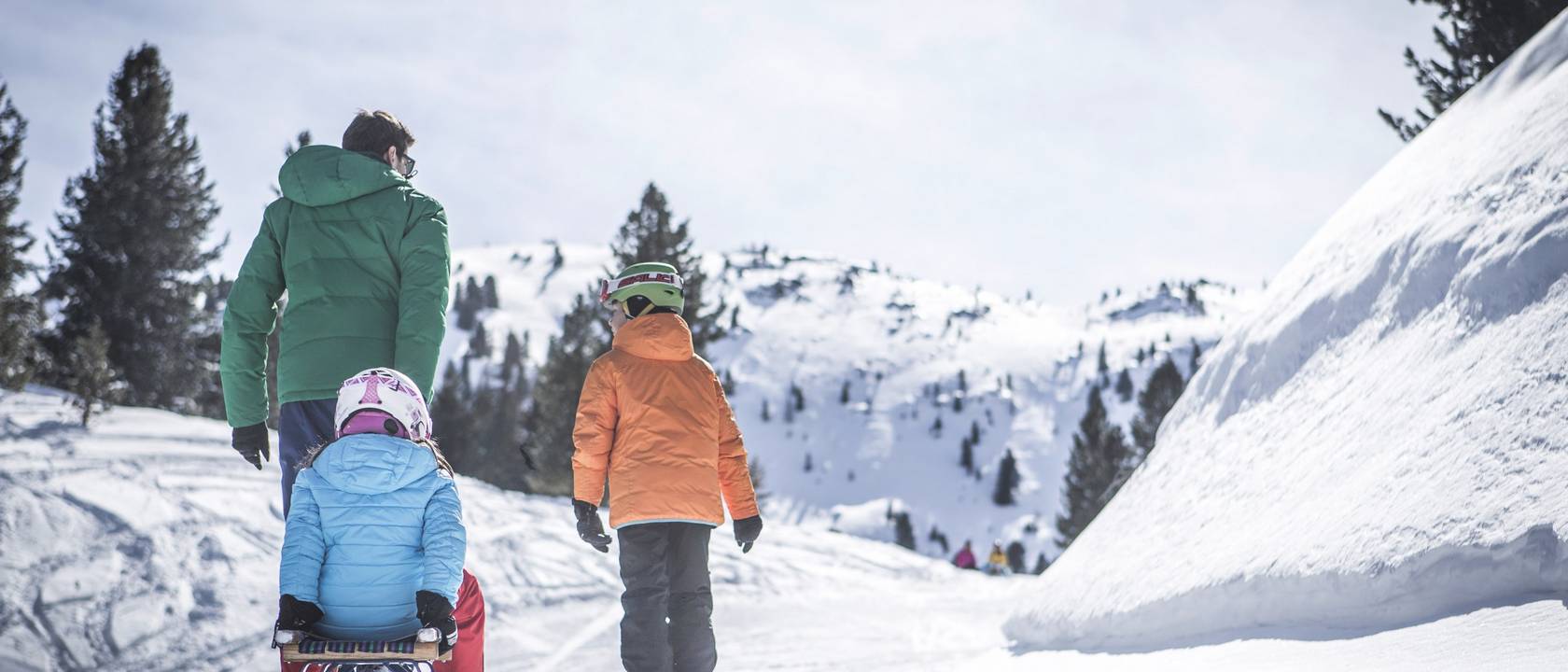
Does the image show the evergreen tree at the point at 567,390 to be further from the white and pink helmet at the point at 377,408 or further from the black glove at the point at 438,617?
the black glove at the point at 438,617

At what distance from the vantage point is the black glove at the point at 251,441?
3496 mm

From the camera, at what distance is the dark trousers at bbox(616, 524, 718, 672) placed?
394 cm

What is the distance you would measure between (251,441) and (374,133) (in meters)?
1.40

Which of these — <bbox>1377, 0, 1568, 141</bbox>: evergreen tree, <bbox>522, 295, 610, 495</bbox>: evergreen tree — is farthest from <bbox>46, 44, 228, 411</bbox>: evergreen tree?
<bbox>1377, 0, 1568, 141</bbox>: evergreen tree

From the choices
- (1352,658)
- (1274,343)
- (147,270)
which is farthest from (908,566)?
(147,270)

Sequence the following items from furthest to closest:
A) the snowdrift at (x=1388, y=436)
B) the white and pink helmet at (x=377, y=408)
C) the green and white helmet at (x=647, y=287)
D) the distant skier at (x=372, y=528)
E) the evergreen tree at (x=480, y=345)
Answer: the evergreen tree at (x=480, y=345) < the green and white helmet at (x=647, y=287) < the snowdrift at (x=1388, y=436) < the white and pink helmet at (x=377, y=408) < the distant skier at (x=372, y=528)

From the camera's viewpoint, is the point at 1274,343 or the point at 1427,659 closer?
the point at 1427,659

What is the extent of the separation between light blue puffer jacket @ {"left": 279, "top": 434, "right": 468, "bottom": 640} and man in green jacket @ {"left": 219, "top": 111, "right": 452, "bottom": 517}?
0.56 metres

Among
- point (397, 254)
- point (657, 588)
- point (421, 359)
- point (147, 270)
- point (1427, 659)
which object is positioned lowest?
point (1427, 659)

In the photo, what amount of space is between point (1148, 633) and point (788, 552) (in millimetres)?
9938

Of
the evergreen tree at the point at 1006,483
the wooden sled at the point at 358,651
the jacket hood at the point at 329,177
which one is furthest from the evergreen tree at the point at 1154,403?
the evergreen tree at the point at 1006,483

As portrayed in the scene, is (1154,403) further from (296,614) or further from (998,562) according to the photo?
(296,614)

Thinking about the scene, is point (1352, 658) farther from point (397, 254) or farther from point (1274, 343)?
point (397, 254)

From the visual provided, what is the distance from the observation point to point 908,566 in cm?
1599
